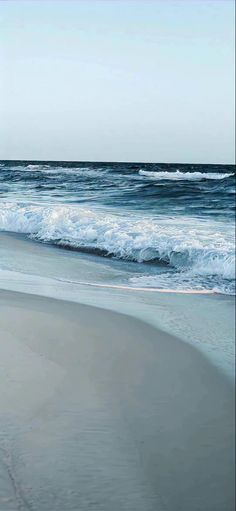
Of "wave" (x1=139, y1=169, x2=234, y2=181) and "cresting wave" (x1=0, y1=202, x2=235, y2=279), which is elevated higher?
"wave" (x1=139, y1=169, x2=234, y2=181)

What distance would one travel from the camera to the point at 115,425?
1.13 meters

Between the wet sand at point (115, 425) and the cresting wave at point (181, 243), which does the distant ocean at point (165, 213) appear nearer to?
the cresting wave at point (181, 243)

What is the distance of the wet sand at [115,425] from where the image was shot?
2.63 ft

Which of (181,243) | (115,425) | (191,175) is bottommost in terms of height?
(115,425)

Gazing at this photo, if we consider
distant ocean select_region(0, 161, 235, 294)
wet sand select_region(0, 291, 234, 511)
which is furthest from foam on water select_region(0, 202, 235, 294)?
wet sand select_region(0, 291, 234, 511)

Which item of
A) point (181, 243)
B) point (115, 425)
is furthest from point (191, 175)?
point (115, 425)

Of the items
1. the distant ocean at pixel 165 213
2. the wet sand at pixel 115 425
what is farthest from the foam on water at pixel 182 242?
the wet sand at pixel 115 425

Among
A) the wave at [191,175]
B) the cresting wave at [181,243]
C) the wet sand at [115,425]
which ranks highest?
the wave at [191,175]

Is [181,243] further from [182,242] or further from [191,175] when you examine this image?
[191,175]

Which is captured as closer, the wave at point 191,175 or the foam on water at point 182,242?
the foam on water at point 182,242

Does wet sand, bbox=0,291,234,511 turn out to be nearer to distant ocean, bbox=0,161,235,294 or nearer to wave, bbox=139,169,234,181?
distant ocean, bbox=0,161,235,294

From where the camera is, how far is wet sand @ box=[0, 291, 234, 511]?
80 centimetres

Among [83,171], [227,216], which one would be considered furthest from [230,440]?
[83,171]

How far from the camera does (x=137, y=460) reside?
3.41 feet
